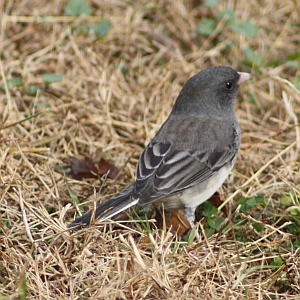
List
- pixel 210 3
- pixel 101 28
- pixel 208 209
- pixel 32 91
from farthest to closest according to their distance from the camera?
pixel 210 3
pixel 101 28
pixel 32 91
pixel 208 209

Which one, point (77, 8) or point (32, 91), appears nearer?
point (32, 91)

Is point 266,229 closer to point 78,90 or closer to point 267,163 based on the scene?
point 267,163

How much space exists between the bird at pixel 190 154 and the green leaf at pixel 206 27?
59.7 inches

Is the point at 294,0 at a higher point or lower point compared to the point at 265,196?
higher

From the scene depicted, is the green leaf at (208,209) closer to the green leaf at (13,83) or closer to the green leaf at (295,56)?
the green leaf at (13,83)

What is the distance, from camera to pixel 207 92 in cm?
396

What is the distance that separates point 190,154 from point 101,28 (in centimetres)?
220

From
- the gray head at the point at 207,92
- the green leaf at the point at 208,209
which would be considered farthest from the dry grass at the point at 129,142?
the gray head at the point at 207,92

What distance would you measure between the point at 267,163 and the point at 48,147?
148cm

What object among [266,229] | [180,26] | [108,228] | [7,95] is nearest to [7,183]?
[108,228]

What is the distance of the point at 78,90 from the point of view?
4.83m

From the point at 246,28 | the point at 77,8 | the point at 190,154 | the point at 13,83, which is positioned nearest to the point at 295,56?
the point at 246,28

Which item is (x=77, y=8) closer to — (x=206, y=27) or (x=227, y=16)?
(x=206, y=27)

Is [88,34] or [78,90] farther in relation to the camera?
[88,34]
